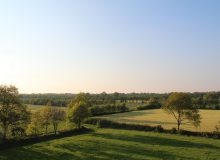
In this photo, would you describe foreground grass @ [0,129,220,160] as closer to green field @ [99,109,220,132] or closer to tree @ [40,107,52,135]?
tree @ [40,107,52,135]

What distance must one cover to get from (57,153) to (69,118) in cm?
3093

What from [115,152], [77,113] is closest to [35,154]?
[115,152]

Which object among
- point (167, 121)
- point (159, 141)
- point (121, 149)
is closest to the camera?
point (121, 149)

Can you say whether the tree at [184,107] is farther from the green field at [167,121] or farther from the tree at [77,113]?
the tree at [77,113]

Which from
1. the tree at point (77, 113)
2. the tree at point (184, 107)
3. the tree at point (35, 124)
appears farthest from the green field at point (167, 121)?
the tree at point (35, 124)

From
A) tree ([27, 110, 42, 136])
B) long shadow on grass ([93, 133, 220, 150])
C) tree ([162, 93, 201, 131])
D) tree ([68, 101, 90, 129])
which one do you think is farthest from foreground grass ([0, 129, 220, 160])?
tree ([68, 101, 90, 129])

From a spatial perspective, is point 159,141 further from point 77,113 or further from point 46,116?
point 46,116

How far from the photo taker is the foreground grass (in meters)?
46.3

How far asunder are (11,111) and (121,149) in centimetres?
2135

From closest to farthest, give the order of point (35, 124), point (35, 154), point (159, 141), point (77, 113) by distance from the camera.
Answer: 1. point (35, 154)
2. point (159, 141)
3. point (35, 124)
4. point (77, 113)

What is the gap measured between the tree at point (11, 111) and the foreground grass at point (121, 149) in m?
4.69

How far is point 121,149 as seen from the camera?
173 feet

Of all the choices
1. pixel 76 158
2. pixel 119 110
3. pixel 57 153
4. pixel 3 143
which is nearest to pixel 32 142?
pixel 3 143

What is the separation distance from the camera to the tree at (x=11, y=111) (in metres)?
57.0
